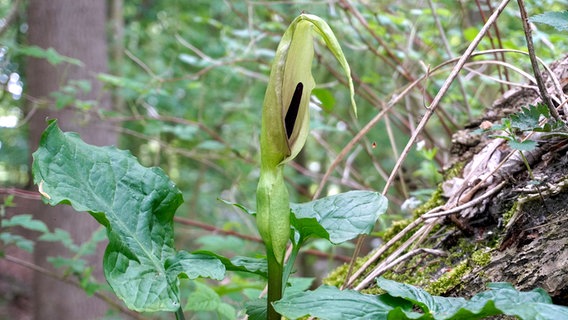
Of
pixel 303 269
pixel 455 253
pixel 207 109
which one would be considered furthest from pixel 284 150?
pixel 207 109

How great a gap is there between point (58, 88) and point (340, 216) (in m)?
3.58

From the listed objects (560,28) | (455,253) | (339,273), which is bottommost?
(339,273)

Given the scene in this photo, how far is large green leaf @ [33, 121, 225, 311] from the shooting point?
2.71ft

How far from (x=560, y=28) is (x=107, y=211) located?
2.75 ft

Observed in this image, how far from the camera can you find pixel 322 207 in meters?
0.96

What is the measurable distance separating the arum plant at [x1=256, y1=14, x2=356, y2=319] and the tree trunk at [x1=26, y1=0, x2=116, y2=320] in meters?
3.25

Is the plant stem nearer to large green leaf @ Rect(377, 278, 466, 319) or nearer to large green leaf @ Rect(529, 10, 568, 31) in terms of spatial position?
large green leaf @ Rect(377, 278, 466, 319)

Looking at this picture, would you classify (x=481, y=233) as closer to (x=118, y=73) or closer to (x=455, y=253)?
(x=455, y=253)

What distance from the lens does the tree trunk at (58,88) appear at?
388cm

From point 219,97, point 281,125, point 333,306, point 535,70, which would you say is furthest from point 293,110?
point 219,97

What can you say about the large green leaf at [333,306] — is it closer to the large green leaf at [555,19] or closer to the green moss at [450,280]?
the green moss at [450,280]

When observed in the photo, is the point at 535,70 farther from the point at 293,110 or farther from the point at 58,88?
the point at 58,88

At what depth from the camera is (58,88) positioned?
398 centimetres

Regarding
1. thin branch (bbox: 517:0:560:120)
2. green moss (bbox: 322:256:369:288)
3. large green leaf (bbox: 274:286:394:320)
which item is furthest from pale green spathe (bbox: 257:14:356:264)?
green moss (bbox: 322:256:369:288)
